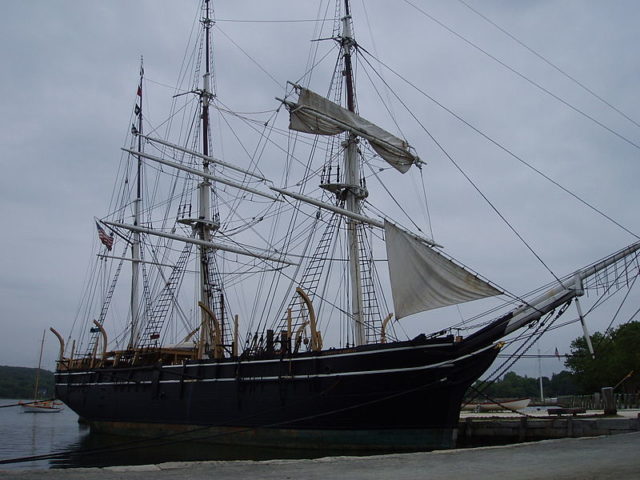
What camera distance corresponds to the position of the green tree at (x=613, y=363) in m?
42.1

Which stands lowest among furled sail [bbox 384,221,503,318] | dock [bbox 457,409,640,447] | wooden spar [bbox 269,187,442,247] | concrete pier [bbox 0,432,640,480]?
dock [bbox 457,409,640,447]

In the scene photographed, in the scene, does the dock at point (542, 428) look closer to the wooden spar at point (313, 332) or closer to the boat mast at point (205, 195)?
the wooden spar at point (313, 332)

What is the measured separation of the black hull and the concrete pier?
19.9 ft

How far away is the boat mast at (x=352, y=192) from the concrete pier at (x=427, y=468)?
10473 mm

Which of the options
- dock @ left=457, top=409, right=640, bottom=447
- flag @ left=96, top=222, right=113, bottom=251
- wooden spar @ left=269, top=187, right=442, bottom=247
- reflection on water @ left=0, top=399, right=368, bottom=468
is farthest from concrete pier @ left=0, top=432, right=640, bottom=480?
flag @ left=96, top=222, right=113, bottom=251

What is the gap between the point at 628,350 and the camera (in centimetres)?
4322

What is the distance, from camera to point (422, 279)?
18.8 m

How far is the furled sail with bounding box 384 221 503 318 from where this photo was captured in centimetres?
1777

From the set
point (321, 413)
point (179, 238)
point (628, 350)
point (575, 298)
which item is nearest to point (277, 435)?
point (321, 413)

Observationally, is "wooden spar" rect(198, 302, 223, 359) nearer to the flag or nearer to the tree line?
the flag

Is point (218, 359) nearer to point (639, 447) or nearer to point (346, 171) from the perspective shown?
point (346, 171)

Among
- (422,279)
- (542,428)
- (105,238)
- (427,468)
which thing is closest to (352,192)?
(422,279)

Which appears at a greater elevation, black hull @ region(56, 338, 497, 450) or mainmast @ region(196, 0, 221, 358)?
mainmast @ region(196, 0, 221, 358)

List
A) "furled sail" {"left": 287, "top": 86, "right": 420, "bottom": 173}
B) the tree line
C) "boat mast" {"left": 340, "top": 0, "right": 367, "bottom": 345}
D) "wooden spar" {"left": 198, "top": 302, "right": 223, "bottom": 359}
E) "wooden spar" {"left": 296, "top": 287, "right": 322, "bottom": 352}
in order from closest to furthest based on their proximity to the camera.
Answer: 1. "wooden spar" {"left": 296, "top": 287, "right": 322, "bottom": 352}
2. "boat mast" {"left": 340, "top": 0, "right": 367, "bottom": 345}
3. "wooden spar" {"left": 198, "top": 302, "right": 223, "bottom": 359}
4. "furled sail" {"left": 287, "top": 86, "right": 420, "bottom": 173}
5. the tree line
